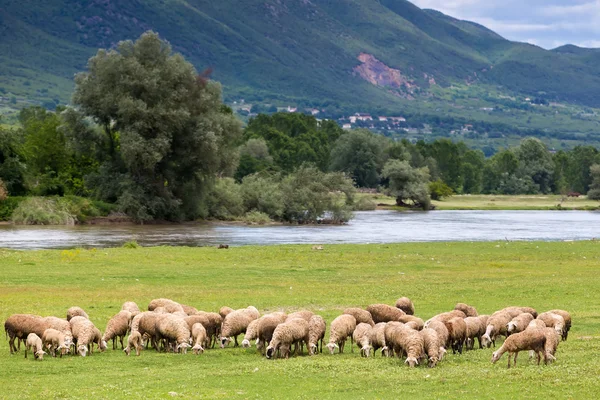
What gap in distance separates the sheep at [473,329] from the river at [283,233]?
38.5 m

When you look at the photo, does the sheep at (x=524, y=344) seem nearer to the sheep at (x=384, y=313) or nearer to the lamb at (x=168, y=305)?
the sheep at (x=384, y=313)

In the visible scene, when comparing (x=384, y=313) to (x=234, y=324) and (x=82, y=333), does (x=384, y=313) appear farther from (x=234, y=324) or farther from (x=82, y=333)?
(x=82, y=333)

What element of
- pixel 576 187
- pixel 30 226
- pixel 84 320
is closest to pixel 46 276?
pixel 84 320

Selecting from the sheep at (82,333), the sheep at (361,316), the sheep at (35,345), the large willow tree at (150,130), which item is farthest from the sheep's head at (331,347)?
the large willow tree at (150,130)

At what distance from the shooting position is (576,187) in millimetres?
189125

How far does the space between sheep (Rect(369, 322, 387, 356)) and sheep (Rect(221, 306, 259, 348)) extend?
326 cm

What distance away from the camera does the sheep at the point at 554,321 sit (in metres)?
22.8

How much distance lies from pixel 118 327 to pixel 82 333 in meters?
1.37

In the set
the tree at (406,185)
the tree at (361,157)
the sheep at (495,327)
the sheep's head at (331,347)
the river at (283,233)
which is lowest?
the river at (283,233)

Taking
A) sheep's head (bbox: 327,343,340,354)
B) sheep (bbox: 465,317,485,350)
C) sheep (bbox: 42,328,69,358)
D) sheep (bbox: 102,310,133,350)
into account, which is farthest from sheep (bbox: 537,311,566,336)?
sheep (bbox: 42,328,69,358)

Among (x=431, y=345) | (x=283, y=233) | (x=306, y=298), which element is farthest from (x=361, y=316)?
(x=283, y=233)

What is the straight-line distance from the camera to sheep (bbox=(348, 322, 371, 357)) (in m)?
21.9

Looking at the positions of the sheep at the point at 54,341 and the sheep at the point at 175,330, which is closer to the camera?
the sheep at the point at 54,341

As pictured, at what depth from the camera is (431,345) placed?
20.4 metres
